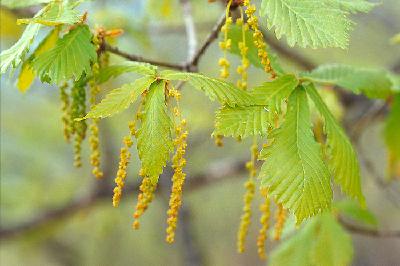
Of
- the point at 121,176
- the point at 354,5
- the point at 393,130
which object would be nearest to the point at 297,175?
the point at 121,176

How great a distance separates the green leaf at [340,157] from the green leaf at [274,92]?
3.0 inches

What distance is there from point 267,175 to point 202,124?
141 inches

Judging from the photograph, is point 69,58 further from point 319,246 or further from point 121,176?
point 319,246

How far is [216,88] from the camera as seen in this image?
52.7 inches

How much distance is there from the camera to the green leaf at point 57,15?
54.3 inches

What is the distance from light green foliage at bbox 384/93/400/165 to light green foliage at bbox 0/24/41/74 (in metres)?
1.67

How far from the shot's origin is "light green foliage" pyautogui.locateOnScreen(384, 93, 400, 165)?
100 inches

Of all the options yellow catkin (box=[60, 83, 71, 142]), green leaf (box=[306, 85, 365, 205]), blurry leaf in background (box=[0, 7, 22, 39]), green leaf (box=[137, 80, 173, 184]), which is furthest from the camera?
blurry leaf in background (box=[0, 7, 22, 39])

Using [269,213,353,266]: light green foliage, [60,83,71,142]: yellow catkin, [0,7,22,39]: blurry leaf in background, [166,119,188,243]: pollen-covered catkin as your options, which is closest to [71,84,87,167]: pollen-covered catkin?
[60,83,71,142]: yellow catkin

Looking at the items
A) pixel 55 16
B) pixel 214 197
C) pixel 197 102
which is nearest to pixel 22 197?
pixel 197 102

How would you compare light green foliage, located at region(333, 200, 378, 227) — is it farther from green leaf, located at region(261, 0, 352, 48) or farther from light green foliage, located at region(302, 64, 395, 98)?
green leaf, located at region(261, 0, 352, 48)

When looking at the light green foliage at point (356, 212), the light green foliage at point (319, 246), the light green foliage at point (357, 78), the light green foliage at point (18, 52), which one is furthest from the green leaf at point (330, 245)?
the light green foliage at point (18, 52)

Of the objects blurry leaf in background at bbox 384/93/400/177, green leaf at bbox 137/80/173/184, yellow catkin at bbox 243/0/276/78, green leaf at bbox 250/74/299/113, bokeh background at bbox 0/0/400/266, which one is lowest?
bokeh background at bbox 0/0/400/266

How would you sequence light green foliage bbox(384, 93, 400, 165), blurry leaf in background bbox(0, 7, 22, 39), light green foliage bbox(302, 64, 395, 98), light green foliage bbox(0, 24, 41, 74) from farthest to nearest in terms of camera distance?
blurry leaf in background bbox(0, 7, 22, 39)
light green foliage bbox(384, 93, 400, 165)
light green foliage bbox(302, 64, 395, 98)
light green foliage bbox(0, 24, 41, 74)
